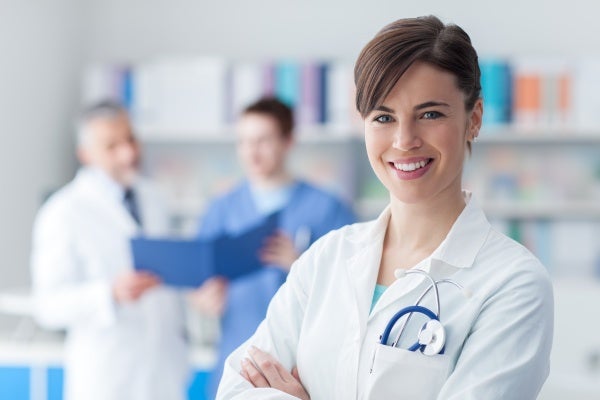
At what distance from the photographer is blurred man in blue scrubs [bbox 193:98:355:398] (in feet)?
8.71

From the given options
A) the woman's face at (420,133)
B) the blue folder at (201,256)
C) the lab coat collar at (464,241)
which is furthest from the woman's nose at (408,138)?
the blue folder at (201,256)

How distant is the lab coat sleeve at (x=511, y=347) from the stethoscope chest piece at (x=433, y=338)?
0.04 meters

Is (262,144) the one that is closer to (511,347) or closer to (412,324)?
(412,324)

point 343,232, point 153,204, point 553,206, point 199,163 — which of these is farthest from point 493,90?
point 343,232

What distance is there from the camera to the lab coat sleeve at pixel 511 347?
116 centimetres

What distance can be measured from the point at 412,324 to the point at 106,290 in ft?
5.21

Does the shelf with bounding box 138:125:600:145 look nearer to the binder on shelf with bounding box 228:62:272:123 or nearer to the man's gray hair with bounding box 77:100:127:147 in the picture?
the binder on shelf with bounding box 228:62:272:123

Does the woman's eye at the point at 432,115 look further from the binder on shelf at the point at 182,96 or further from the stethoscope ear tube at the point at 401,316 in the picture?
the binder on shelf at the point at 182,96

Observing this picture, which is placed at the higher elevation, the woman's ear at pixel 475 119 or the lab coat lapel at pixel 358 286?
the woman's ear at pixel 475 119

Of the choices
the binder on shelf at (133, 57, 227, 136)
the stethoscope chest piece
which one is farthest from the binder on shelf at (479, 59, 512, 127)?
the stethoscope chest piece

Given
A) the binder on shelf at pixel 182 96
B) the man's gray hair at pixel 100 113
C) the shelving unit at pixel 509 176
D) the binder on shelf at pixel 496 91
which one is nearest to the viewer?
the man's gray hair at pixel 100 113

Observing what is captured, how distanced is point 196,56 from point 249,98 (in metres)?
0.54

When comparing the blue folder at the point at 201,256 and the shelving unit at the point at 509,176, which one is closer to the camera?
the blue folder at the point at 201,256

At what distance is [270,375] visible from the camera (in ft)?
4.45
